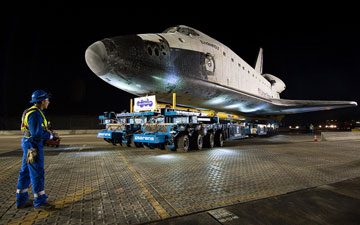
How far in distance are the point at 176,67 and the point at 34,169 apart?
18.3 feet

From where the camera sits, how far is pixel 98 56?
6.21 meters

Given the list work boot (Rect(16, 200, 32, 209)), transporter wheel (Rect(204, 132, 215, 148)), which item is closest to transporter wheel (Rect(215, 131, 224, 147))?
transporter wheel (Rect(204, 132, 215, 148))

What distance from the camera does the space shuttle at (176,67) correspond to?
6.32 metres

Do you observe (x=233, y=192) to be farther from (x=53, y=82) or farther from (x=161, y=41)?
(x=53, y=82)

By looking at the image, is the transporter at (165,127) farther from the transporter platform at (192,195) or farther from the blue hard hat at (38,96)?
the blue hard hat at (38,96)

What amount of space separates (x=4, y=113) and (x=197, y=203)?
31111mm

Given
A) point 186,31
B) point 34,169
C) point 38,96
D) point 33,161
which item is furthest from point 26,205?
point 186,31

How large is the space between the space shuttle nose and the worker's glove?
4.03 meters

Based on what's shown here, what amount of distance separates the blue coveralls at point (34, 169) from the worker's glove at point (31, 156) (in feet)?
0.21

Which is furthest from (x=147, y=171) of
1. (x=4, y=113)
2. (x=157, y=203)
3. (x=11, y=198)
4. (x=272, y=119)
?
(x=4, y=113)

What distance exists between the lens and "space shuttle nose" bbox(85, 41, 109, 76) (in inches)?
243

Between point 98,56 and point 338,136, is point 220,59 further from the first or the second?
point 338,136

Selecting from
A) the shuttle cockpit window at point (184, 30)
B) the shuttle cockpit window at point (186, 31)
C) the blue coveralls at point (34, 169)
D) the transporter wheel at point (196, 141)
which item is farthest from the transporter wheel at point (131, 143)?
the blue coveralls at point (34, 169)

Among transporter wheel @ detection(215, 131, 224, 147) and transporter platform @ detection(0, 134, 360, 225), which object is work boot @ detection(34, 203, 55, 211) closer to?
transporter platform @ detection(0, 134, 360, 225)
